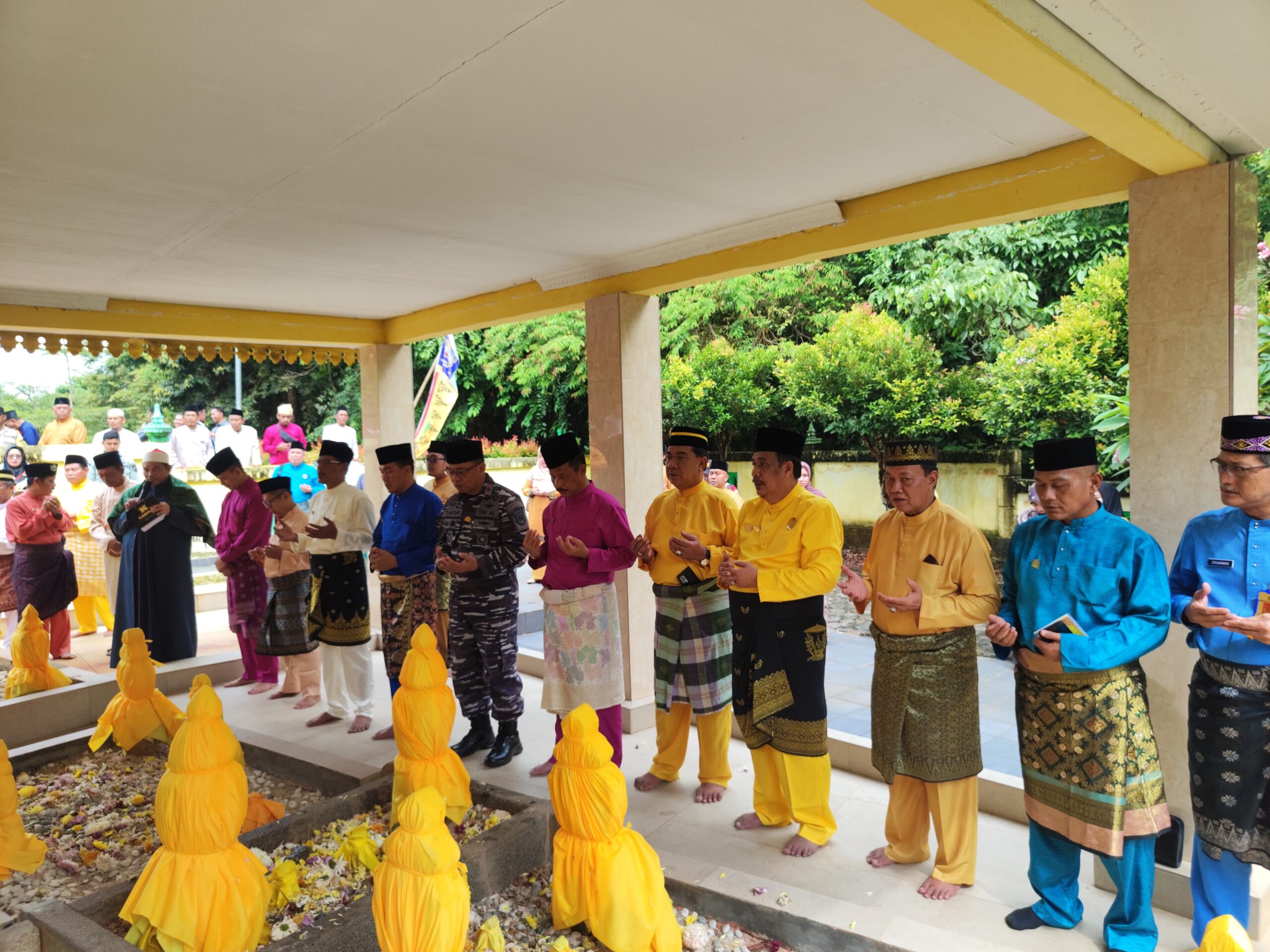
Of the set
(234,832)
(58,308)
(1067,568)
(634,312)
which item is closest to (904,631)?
(1067,568)

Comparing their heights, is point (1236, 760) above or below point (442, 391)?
below

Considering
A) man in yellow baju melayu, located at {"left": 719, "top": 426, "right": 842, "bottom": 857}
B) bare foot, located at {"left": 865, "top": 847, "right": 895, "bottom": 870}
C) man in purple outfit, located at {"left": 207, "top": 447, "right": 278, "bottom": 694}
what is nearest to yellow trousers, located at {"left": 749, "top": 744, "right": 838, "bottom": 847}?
man in yellow baju melayu, located at {"left": 719, "top": 426, "right": 842, "bottom": 857}

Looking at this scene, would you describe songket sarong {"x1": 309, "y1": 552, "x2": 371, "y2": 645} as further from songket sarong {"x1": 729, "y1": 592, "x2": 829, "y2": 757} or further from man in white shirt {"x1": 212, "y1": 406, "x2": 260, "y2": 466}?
man in white shirt {"x1": 212, "y1": 406, "x2": 260, "y2": 466}

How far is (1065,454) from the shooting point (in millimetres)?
3023

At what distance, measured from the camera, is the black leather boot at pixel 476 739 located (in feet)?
17.0

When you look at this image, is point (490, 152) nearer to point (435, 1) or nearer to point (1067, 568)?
point (435, 1)

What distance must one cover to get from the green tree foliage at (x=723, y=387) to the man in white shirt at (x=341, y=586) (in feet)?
28.0

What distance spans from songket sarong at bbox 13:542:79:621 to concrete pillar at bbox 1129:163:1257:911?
8257 mm

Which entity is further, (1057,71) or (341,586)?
(341,586)

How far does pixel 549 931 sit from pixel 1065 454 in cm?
253

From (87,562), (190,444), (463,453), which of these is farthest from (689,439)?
(190,444)

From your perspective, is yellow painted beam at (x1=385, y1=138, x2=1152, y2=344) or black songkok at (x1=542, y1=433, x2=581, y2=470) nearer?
yellow painted beam at (x1=385, y1=138, x2=1152, y2=344)

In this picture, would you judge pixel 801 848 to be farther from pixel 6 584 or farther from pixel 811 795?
pixel 6 584

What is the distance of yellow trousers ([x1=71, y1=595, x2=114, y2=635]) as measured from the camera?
29.5 ft
